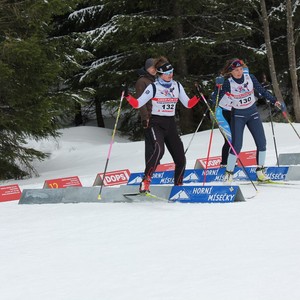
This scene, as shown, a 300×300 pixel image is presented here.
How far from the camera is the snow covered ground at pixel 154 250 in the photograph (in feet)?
12.4

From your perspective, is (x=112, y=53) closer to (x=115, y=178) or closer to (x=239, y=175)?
(x=115, y=178)

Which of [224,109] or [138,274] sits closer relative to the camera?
[138,274]

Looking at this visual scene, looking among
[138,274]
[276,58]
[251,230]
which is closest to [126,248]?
[138,274]

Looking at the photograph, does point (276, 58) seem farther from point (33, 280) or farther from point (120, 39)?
point (33, 280)

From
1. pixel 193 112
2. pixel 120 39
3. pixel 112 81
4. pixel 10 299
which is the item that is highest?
pixel 10 299

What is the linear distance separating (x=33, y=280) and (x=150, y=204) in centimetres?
309

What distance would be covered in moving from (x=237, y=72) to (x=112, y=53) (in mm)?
14492

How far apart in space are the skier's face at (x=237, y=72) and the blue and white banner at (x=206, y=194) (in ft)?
5.64

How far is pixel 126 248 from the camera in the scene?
4891 millimetres

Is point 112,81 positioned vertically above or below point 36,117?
below

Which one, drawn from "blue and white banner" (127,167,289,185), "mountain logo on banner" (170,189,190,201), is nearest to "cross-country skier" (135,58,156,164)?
"mountain logo on banner" (170,189,190,201)

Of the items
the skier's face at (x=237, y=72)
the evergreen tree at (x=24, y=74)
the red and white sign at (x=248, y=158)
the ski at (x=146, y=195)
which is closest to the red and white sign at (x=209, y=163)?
the red and white sign at (x=248, y=158)

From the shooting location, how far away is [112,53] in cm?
2183

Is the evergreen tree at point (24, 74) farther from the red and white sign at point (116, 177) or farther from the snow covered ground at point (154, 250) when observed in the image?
the snow covered ground at point (154, 250)
